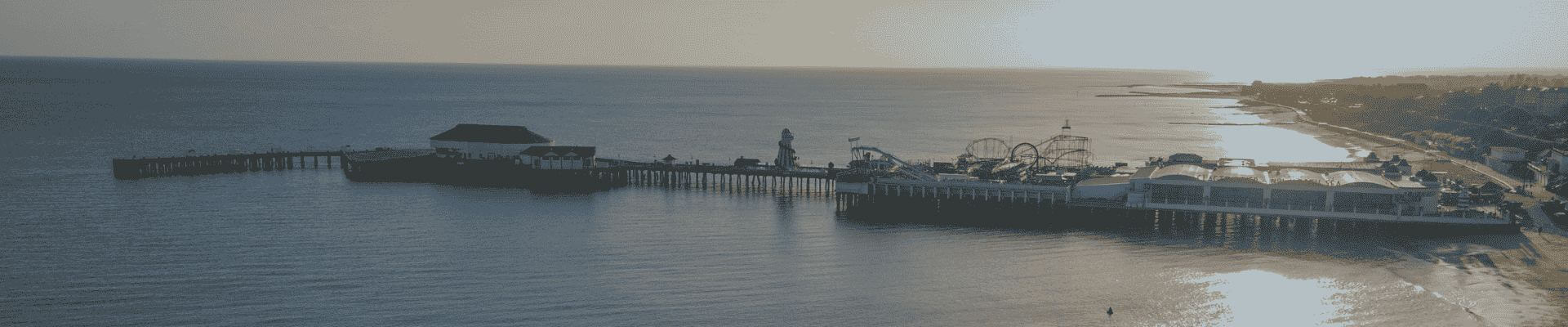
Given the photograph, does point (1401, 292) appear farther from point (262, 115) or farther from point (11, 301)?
point (262, 115)

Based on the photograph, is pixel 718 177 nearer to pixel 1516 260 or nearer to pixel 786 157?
pixel 786 157

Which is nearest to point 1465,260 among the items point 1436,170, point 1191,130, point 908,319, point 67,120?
point 908,319

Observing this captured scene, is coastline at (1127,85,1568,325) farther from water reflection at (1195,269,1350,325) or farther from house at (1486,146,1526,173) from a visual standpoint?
water reflection at (1195,269,1350,325)

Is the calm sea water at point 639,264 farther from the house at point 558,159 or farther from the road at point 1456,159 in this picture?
the road at point 1456,159

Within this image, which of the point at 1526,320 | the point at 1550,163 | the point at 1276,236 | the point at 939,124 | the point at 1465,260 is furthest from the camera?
the point at 939,124

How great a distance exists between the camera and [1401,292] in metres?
39.1

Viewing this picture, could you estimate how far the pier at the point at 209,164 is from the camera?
72062mm

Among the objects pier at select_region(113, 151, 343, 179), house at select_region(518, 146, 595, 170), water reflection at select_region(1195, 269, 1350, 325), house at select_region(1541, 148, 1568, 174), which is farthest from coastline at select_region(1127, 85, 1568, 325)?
pier at select_region(113, 151, 343, 179)

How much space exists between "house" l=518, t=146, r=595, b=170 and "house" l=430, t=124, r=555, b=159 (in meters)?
1.55

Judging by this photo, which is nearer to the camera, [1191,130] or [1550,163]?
[1550,163]

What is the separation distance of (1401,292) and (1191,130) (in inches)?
3534

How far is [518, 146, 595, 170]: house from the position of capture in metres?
72.2

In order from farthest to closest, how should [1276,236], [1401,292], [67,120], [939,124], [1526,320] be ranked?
[939,124], [67,120], [1276,236], [1401,292], [1526,320]

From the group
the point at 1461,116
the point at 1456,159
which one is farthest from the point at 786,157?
the point at 1461,116
